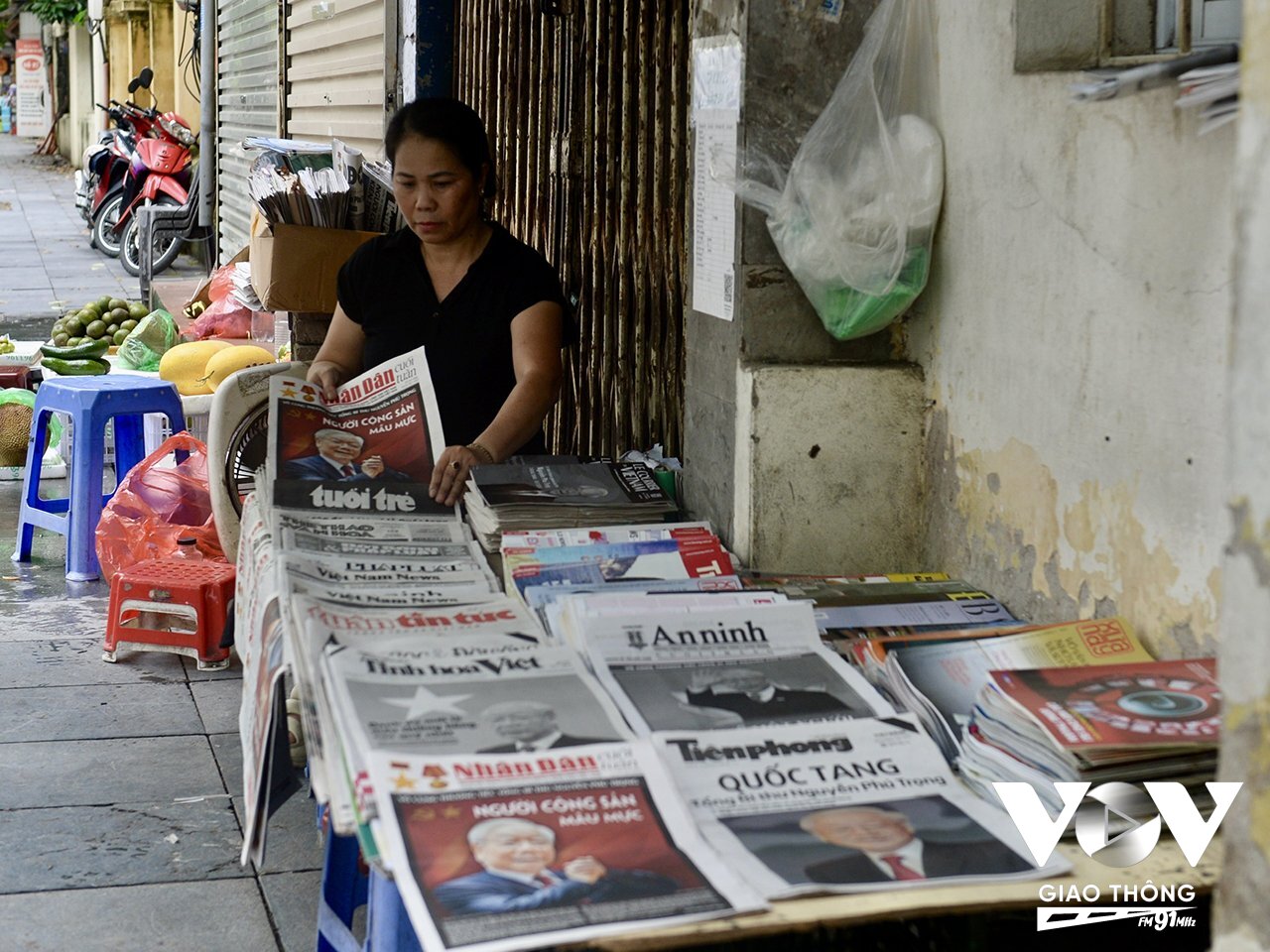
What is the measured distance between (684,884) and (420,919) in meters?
0.26

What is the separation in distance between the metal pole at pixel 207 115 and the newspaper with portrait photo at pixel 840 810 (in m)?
9.73

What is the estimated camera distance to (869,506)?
102 inches

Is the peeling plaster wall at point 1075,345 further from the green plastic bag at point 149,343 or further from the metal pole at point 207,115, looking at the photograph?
the metal pole at point 207,115

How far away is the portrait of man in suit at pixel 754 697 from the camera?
71.6 inches

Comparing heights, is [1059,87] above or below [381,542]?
above

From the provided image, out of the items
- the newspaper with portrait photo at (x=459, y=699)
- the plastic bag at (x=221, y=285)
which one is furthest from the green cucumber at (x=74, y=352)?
the newspaper with portrait photo at (x=459, y=699)

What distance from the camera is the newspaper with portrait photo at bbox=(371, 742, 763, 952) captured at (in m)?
1.35

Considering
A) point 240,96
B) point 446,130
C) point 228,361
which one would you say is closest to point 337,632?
point 446,130

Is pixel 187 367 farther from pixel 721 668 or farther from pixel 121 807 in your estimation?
pixel 721 668

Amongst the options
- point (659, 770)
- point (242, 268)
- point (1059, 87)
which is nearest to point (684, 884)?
point (659, 770)

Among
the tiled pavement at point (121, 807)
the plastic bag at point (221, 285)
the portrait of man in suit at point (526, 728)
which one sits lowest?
the tiled pavement at point (121, 807)

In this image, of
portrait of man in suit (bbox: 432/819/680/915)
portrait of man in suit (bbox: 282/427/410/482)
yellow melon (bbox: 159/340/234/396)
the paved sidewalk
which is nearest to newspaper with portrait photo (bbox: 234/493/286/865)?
portrait of man in suit (bbox: 282/427/410/482)

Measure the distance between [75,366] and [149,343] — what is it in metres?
0.56

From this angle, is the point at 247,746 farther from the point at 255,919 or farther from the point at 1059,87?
the point at 1059,87
